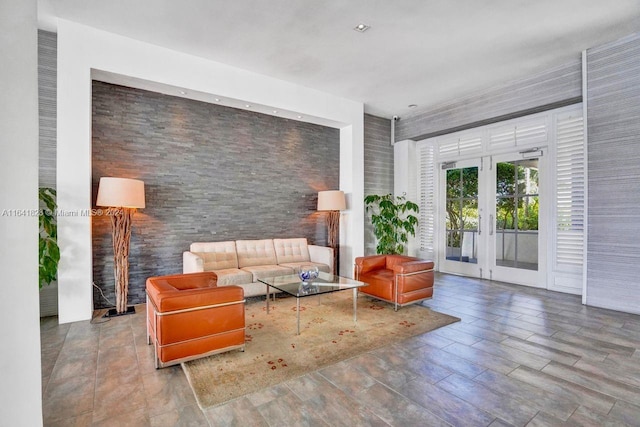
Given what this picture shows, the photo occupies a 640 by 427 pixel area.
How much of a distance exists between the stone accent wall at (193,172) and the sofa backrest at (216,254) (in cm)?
28

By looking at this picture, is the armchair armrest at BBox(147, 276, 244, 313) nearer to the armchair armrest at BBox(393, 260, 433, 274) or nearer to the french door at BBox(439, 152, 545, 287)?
the armchair armrest at BBox(393, 260, 433, 274)

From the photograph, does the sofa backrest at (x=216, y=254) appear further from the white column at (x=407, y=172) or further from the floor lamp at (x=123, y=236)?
the white column at (x=407, y=172)

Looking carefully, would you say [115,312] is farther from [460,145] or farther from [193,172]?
[460,145]

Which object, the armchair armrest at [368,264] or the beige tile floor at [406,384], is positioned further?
the armchair armrest at [368,264]

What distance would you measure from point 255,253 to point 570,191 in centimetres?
488

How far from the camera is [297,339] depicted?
3.10 meters

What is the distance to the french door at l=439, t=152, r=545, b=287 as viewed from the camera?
5.29 meters

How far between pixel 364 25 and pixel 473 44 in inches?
57.9

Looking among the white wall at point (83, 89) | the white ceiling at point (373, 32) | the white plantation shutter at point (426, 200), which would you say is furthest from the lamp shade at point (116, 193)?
the white plantation shutter at point (426, 200)

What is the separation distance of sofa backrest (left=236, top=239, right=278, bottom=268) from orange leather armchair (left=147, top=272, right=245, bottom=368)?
2.06 meters

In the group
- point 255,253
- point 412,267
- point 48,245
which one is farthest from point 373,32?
point 48,245

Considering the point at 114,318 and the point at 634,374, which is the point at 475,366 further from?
the point at 114,318

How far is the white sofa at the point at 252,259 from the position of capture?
14.0ft

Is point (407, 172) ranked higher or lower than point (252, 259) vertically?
higher
